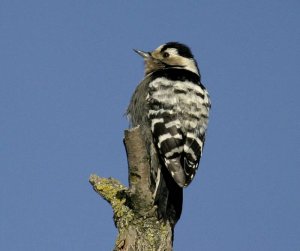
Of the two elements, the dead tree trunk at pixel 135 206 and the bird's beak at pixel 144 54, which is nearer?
the dead tree trunk at pixel 135 206

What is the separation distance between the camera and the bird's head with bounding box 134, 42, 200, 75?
344 inches

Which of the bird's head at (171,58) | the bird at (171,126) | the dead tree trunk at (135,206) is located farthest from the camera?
the bird's head at (171,58)

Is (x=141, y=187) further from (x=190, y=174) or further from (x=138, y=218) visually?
(x=190, y=174)

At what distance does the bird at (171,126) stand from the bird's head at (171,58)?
89 cm

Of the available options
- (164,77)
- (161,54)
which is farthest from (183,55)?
(164,77)

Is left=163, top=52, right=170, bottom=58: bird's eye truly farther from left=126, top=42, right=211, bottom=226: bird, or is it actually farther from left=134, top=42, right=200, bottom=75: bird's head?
left=126, top=42, right=211, bottom=226: bird

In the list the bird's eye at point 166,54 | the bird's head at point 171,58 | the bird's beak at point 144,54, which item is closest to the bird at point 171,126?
the bird's head at point 171,58

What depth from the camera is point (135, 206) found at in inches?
236

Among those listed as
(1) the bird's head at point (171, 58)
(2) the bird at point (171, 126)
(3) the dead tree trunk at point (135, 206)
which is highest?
(1) the bird's head at point (171, 58)

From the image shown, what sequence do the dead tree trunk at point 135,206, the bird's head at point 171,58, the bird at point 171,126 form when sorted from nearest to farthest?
the dead tree trunk at point 135,206 < the bird at point 171,126 < the bird's head at point 171,58

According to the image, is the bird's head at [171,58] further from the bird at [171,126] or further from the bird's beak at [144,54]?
the bird at [171,126]

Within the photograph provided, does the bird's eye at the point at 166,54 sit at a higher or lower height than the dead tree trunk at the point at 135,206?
higher

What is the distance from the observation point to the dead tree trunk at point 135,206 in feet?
18.7

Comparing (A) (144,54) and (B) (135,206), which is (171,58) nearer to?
(A) (144,54)
